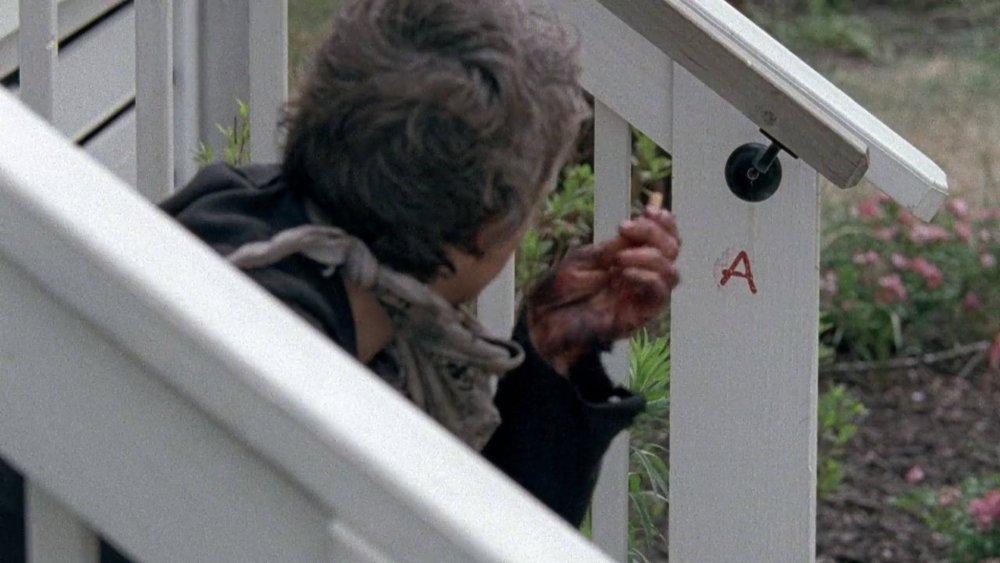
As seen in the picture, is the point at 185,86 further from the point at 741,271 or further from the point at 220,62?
the point at 741,271

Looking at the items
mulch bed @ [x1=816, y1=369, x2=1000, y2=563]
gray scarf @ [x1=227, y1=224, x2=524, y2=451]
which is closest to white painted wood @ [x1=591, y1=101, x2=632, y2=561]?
gray scarf @ [x1=227, y1=224, x2=524, y2=451]

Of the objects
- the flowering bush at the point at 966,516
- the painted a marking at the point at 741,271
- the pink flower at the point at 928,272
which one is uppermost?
the painted a marking at the point at 741,271

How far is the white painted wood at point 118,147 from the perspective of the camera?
339cm

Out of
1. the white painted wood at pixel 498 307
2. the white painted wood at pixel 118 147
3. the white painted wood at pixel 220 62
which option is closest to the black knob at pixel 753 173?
the white painted wood at pixel 498 307

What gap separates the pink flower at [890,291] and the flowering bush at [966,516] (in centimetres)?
102

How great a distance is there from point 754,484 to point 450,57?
96cm

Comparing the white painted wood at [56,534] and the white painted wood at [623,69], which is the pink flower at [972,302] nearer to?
the white painted wood at [623,69]

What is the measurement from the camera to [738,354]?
7.38 feet

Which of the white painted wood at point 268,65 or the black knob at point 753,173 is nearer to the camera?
the black knob at point 753,173

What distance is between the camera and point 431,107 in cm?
153

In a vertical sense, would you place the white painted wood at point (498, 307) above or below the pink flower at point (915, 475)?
above

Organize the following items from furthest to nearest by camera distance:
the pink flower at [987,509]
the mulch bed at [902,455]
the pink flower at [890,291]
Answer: the pink flower at [890,291] < the mulch bed at [902,455] < the pink flower at [987,509]

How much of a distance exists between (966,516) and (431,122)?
297 cm

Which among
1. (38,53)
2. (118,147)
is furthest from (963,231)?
(38,53)
